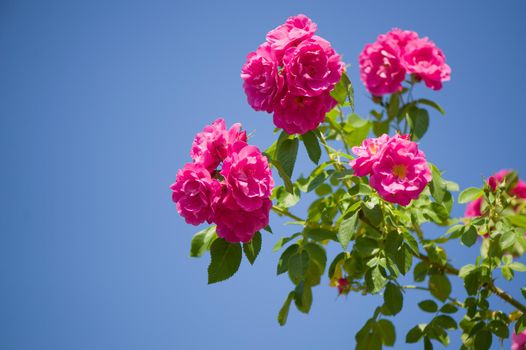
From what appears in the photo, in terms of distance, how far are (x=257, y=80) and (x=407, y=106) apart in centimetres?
75

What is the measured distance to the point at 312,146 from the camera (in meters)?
1.51

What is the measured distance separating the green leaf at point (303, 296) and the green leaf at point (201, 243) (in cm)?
41

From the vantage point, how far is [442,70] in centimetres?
186

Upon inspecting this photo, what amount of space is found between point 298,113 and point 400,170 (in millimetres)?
307

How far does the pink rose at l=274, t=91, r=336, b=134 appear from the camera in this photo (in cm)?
142

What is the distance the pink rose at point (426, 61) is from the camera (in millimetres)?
1848

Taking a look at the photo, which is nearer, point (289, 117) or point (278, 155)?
point (289, 117)

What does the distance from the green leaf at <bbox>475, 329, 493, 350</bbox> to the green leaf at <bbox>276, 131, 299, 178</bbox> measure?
83 centimetres

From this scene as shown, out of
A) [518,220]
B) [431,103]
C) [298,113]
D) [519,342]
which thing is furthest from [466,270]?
[298,113]

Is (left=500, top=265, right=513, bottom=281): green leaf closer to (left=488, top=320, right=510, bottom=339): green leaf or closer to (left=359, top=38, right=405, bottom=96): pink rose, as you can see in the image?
(left=488, top=320, right=510, bottom=339): green leaf

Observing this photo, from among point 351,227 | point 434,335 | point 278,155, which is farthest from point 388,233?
point 434,335

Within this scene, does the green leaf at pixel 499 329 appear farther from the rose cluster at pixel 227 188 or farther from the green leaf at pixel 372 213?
the rose cluster at pixel 227 188

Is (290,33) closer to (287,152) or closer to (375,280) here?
(287,152)

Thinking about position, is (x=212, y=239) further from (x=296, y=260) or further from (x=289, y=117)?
(x=289, y=117)
